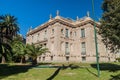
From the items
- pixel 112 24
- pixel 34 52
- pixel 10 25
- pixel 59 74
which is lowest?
pixel 59 74

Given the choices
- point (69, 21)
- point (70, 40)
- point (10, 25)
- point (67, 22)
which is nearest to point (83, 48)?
point (70, 40)

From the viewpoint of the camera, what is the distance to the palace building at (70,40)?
3694cm

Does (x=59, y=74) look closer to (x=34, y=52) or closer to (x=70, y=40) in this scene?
(x=34, y=52)

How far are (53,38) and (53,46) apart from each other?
1.94 metres

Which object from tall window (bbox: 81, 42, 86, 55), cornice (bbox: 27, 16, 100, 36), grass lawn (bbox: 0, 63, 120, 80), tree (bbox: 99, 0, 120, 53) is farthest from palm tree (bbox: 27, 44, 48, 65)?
tree (bbox: 99, 0, 120, 53)

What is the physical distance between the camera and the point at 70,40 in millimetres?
39875

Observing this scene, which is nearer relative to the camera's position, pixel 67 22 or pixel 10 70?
pixel 10 70

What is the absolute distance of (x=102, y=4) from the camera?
2158 cm

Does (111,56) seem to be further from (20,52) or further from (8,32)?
(8,32)

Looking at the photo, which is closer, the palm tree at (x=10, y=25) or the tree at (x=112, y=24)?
the tree at (x=112, y=24)

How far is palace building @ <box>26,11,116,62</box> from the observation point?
3694cm

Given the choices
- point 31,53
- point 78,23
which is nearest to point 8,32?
point 31,53

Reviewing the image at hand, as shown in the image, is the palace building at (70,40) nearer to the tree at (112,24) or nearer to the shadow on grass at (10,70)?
the shadow on grass at (10,70)

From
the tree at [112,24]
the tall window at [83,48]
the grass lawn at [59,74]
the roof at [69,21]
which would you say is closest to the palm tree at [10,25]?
the roof at [69,21]
